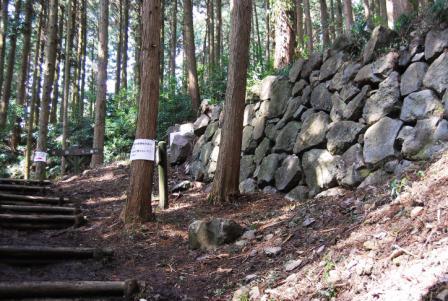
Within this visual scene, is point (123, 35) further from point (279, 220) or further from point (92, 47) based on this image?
point (279, 220)

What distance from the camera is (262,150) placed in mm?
8078

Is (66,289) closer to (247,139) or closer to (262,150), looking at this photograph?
(262,150)

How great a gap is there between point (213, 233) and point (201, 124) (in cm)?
594

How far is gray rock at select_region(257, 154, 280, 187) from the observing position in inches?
291

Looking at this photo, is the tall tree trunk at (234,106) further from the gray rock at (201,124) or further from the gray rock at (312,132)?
the gray rock at (201,124)

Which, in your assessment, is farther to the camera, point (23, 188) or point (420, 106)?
point (23, 188)

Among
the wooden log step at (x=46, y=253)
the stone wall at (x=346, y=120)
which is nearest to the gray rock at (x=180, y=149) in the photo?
the stone wall at (x=346, y=120)

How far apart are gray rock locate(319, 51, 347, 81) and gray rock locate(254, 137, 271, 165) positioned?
64.5 inches

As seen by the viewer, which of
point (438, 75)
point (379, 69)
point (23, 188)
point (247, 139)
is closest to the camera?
point (438, 75)

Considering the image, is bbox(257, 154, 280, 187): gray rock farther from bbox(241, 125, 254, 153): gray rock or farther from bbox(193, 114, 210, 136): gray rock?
bbox(193, 114, 210, 136): gray rock

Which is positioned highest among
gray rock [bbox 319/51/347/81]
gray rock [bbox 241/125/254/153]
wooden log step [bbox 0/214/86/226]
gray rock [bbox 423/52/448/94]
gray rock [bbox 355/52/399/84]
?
gray rock [bbox 319/51/347/81]

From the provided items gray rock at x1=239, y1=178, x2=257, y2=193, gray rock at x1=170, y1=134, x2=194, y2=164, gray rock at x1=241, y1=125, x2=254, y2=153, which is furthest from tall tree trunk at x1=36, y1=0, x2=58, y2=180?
gray rock at x1=239, y1=178, x2=257, y2=193

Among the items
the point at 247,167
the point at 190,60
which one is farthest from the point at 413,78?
the point at 190,60

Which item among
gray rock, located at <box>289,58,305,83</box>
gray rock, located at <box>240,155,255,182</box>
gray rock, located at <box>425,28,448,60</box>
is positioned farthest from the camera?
gray rock, located at <box>240,155,255,182</box>
